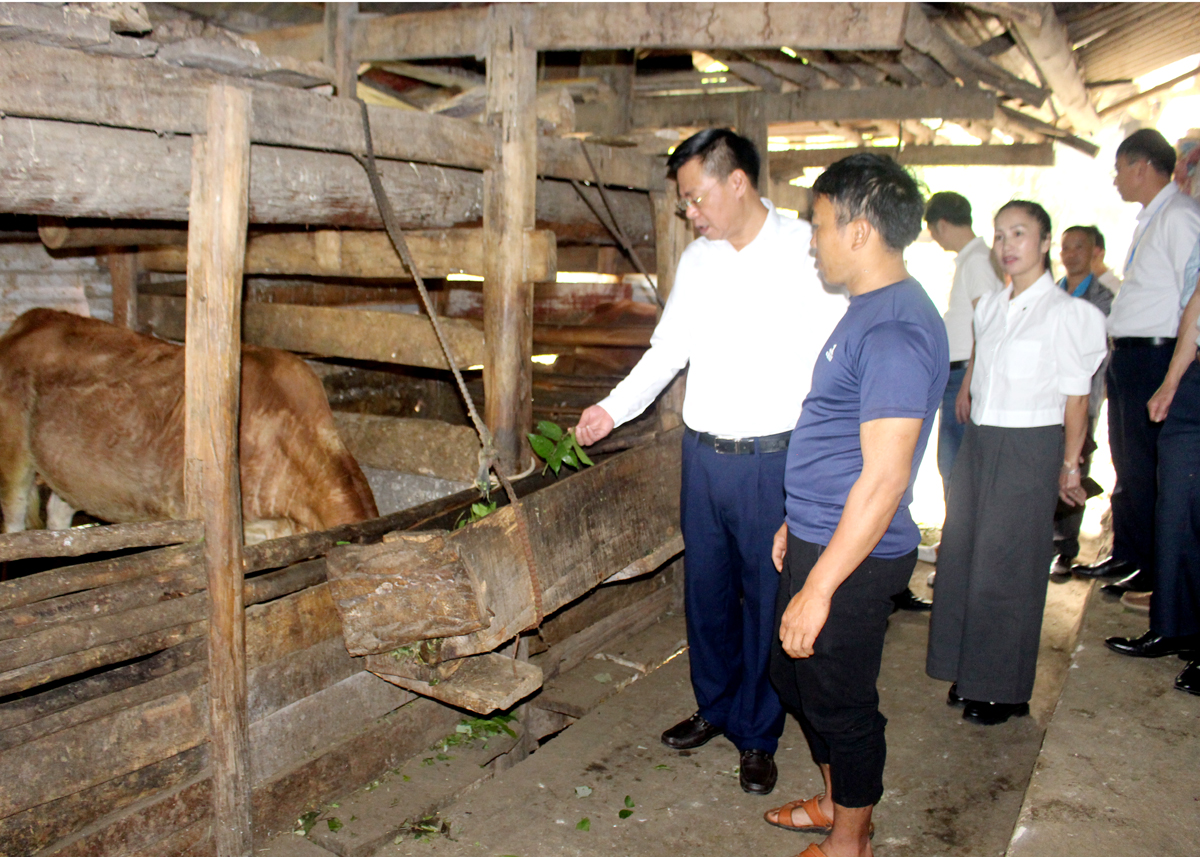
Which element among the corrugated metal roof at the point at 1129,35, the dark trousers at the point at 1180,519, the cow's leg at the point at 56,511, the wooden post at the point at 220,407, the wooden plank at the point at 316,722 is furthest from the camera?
the corrugated metal roof at the point at 1129,35

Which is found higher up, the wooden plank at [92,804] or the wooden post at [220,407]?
the wooden post at [220,407]

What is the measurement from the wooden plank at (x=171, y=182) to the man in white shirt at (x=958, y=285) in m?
2.92

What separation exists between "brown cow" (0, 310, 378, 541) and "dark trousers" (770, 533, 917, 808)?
2410 millimetres

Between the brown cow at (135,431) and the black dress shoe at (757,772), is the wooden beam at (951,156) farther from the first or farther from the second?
the black dress shoe at (757,772)

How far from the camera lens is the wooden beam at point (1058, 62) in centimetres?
601

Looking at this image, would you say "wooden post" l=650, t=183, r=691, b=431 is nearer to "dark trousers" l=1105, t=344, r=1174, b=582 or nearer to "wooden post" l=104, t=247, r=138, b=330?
"dark trousers" l=1105, t=344, r=1174, b=582

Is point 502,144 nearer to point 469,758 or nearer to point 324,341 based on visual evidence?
point 324,341

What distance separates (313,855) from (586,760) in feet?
3.65

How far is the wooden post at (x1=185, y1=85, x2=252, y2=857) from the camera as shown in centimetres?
283

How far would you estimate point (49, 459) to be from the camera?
5.03 m

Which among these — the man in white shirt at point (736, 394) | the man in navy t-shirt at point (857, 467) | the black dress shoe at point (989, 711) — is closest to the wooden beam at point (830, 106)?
the man in white shirt at point (736, 394)

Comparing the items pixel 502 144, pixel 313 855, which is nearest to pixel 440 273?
pixel 502 144

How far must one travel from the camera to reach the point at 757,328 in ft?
10.9

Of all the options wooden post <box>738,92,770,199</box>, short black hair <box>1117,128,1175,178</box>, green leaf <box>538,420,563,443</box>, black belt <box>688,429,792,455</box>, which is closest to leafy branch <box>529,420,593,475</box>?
green leaf <box>538,420,563,443</box>
